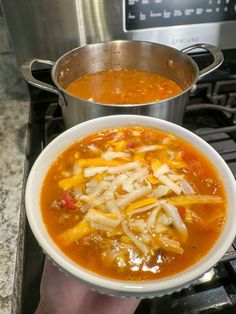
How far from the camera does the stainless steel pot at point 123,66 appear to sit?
0.80m

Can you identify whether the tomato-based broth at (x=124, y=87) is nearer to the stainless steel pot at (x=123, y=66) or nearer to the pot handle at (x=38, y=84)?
the stainless steel pot at (x=123, y=66)

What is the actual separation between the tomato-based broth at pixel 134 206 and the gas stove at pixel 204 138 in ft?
0.50

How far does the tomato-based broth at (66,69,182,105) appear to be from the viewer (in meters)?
1.06

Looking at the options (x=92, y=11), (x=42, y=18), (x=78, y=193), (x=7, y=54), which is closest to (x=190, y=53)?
(x=92, y=11)

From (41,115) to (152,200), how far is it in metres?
0.62

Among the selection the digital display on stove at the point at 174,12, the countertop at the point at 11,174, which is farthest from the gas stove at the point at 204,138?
the digital display on stove at the point at 174,12

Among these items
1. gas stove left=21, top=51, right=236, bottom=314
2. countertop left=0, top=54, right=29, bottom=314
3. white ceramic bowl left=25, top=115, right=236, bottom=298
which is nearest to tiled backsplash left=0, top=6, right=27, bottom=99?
countertop left=0, top=54, right=29, bottom=314

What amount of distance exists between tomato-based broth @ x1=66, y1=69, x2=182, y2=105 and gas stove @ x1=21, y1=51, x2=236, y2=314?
0.09 metres

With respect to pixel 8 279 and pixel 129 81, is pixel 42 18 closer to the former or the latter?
pixel 129 81

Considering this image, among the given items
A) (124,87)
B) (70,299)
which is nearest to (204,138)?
(124,87)

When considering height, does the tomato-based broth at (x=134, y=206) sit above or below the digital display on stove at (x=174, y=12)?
below

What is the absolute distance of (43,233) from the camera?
51 centimetres

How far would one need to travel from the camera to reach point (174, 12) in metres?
1.02

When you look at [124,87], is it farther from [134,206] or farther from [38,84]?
[134,206]
